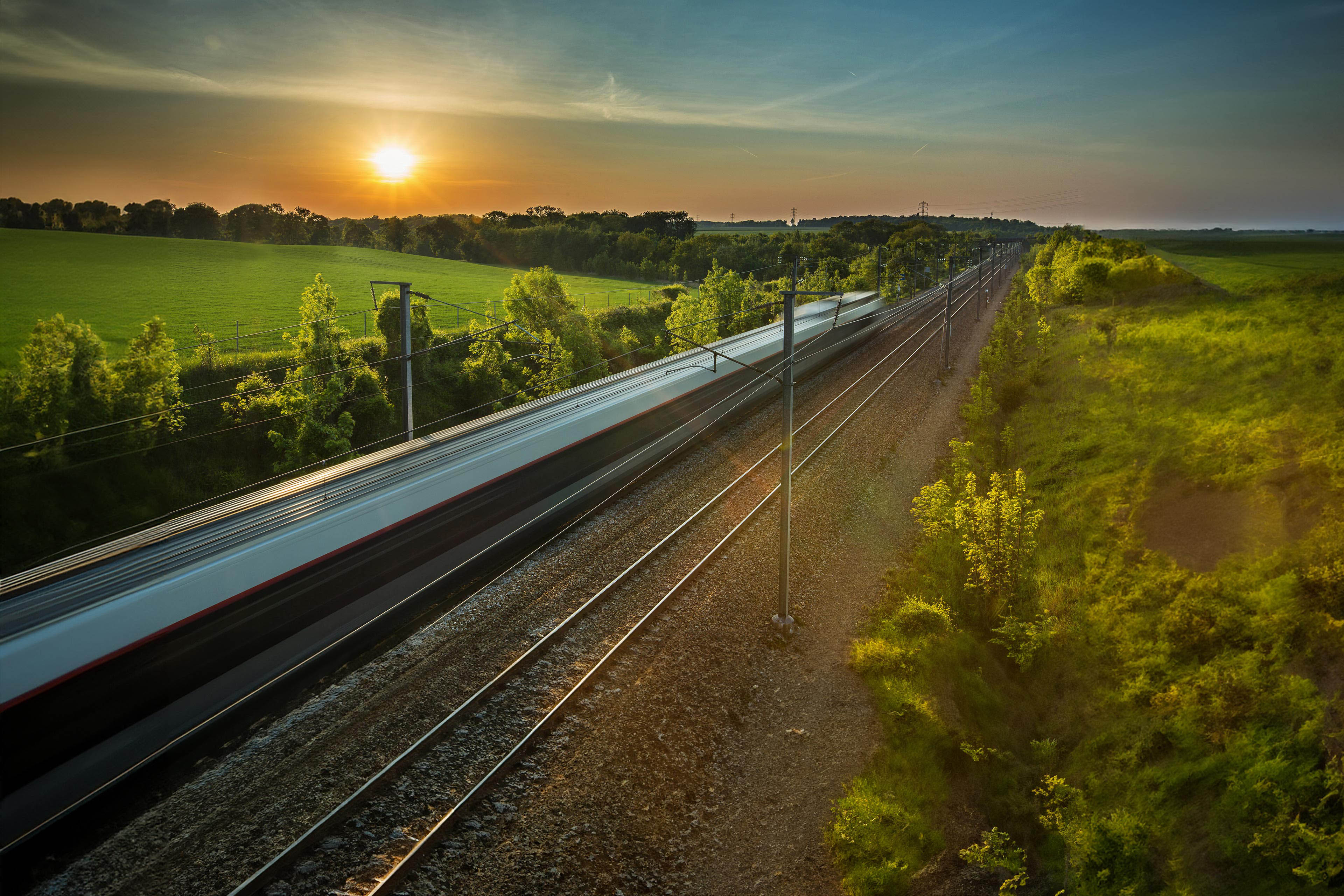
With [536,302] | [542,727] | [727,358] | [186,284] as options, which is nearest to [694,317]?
[536,302]

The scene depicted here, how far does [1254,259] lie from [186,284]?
219 feet

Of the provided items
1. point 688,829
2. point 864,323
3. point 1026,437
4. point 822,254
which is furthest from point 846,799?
point 822,254

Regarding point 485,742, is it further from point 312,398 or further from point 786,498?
point 312,398

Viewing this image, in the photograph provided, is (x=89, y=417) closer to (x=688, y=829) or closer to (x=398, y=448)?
(x=398, y=448)

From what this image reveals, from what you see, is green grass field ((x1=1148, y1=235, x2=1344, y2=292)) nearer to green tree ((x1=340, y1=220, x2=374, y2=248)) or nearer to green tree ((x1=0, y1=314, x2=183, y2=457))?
green tree ((x1=0, y1=314, x2=183, y2=457))

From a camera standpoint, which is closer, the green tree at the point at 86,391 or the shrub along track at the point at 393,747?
the shrub along track at the point at 393,747

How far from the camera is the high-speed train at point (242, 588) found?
30.5ft

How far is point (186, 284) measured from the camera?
49.7 metres

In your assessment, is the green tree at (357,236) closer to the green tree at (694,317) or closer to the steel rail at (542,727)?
the green tree at (694,317)

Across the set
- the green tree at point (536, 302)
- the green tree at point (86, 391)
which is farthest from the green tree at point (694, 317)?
the green tree at point (86, 391)

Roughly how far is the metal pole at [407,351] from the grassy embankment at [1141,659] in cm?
1152

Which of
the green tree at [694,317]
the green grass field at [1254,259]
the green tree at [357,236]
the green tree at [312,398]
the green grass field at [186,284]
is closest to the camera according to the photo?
the green tree at [312,398]

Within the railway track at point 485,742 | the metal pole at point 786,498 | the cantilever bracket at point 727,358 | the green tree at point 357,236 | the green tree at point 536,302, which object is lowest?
the railway track at point 485,742

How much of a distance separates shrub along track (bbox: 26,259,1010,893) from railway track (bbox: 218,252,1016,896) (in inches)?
0.9
